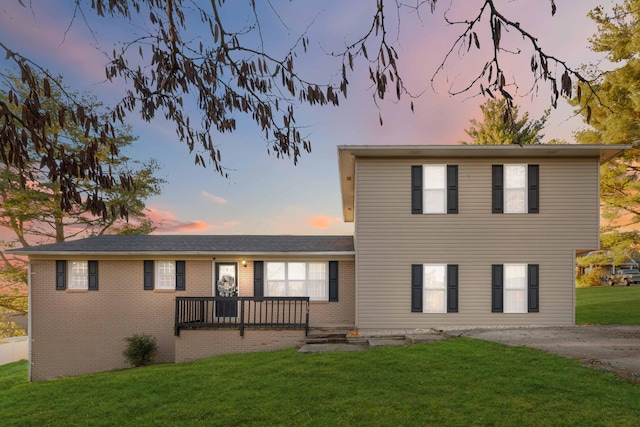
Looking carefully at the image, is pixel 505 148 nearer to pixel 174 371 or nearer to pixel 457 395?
pixel 457 395

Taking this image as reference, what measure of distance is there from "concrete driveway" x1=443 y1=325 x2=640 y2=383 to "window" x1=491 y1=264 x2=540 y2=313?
74cm

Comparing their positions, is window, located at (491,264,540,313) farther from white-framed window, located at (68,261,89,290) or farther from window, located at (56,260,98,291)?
white-framed window, located at (68,261,89,290)

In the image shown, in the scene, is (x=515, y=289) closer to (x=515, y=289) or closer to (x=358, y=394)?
(x=515, y=289)

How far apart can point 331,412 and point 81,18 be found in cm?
563

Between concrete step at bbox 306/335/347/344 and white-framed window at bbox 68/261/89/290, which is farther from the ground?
white-framed window at bbox 68/261/89/290

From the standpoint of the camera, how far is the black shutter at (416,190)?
1188cm

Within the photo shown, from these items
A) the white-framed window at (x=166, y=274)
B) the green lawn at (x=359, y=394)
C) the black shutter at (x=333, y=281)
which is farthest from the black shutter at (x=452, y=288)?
the white-framed window at (x=166, y=274)

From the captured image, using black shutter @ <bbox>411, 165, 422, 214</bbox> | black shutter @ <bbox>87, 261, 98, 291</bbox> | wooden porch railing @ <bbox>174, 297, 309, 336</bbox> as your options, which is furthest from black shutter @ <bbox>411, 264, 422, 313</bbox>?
black shutter @ <bbox>87, 261, 98, 291</bbox>

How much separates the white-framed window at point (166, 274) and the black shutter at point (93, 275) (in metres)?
2.13

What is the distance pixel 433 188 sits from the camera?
39.1 feet

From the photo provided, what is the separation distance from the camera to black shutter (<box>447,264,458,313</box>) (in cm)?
1160

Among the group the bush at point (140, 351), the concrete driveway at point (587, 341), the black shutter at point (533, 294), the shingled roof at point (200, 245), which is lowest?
the bush at point (140, 351)

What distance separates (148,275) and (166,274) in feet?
2.00

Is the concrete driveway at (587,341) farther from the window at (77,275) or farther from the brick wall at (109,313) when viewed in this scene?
the window at (77,275)
